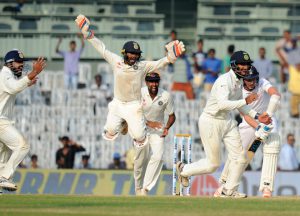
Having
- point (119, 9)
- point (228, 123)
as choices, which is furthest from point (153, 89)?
point (119, 9)

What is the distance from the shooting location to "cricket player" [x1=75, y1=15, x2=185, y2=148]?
1727cm

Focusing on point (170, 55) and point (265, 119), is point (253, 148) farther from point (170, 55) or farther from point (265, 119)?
point (170, 55)

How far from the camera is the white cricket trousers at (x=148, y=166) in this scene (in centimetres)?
1781

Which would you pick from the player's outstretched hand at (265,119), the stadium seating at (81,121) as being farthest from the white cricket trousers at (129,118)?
the stadium seating at (81,121)

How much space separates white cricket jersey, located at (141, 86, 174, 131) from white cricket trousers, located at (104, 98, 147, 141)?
1.01 meters

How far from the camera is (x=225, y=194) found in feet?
53.6

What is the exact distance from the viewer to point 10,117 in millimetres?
16625

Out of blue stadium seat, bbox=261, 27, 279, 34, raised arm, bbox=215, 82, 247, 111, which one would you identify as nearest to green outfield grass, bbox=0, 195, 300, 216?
raised arm, bbox=215, 82, 247, 111

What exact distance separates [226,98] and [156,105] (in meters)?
2.82

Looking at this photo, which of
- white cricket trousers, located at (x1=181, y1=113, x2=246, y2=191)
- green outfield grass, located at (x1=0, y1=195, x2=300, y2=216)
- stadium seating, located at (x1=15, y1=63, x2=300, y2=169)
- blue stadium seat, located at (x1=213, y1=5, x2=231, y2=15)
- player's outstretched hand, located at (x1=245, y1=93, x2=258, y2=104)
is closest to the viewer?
green outfield grass, located at (x1=0, y1=195, x2=300, y2=216)

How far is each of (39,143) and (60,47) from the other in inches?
121

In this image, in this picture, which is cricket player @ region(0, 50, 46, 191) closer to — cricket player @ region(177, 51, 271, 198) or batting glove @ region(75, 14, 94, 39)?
batting glove @ region(75, 14, 94, 39)

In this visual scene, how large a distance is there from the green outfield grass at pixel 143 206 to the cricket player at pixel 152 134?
2.41 m

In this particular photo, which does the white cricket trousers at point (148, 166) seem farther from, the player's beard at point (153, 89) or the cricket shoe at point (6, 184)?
the cricket shoe at point (6, 184)
